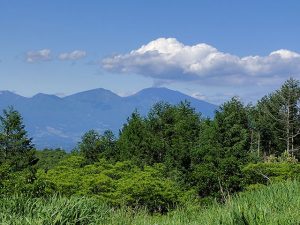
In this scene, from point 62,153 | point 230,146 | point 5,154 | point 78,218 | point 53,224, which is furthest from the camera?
point 62,153

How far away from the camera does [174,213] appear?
9258 mm

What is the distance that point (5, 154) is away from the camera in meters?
67.6

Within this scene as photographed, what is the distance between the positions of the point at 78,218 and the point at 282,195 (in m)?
3.84

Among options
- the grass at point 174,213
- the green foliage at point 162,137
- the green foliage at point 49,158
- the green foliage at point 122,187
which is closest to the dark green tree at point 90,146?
the green foliage at point 162,137

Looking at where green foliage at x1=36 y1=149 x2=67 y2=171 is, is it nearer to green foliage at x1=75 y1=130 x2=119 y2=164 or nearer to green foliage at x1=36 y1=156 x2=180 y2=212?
green foliage at x1=75 y1=130 x2=119 y2=164

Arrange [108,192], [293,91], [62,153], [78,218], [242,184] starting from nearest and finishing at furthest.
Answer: [78,218] → [108,192] → [242,184] → [293,91] → [62,153]

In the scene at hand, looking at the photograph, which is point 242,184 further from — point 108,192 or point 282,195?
point 282,195

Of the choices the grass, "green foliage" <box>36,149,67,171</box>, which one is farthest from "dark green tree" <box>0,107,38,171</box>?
the grass

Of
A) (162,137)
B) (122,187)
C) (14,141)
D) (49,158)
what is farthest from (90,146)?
(122,187)

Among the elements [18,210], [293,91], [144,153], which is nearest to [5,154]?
[144,153]

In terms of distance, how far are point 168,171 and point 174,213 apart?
5804 centimetres

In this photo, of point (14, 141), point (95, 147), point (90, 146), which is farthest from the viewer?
point (90, 146)

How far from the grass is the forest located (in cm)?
2

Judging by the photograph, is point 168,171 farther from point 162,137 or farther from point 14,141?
point 14,141
